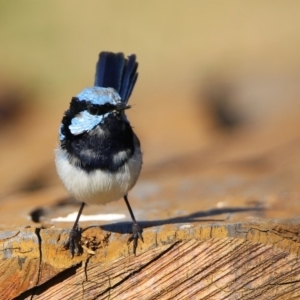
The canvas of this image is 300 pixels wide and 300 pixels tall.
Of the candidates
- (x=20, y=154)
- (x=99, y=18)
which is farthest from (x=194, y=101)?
(x=99, y=18)

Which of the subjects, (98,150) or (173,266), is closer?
(173,266)

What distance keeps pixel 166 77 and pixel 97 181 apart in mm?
4437

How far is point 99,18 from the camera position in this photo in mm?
9445

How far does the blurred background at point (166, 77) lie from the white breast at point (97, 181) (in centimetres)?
85

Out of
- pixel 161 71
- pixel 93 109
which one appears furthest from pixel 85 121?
pixel 161 71

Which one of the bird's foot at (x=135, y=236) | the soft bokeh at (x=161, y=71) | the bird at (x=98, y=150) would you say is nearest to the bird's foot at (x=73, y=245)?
the bird's foot at (x=135, y=236)

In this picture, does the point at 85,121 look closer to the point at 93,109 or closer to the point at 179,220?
the point at 93,109

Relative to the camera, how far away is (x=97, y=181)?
12.0ft

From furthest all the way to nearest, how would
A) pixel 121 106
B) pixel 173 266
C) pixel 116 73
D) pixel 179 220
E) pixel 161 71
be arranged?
pixel 161 71 < pixel 116 73 < pixel 121 106 < pixel 179 220 < pixel 173 266

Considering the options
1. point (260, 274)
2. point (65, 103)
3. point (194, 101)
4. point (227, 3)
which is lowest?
point (260, 274)

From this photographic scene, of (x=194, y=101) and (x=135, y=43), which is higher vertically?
(x=135, y=43)

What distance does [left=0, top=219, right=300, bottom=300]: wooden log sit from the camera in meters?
2.91

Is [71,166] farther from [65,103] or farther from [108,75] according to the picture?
[65,103]

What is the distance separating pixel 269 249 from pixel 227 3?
23.5ft
